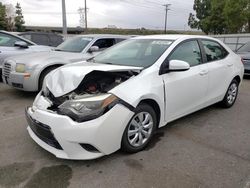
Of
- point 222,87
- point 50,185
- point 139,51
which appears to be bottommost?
point 50,185

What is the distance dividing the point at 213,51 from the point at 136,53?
162 cm

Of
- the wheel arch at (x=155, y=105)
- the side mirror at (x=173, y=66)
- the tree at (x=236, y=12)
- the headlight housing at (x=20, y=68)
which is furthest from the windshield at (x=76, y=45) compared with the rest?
the tree at (x=236, y=12)

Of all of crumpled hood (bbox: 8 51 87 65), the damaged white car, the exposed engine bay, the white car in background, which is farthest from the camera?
the white car in background

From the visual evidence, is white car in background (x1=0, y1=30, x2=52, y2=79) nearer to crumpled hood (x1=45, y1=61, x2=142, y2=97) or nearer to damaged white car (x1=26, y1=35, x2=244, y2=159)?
damaged white car (x1=26, y1=35, x2=244, y2=159)

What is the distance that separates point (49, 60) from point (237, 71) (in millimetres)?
4002

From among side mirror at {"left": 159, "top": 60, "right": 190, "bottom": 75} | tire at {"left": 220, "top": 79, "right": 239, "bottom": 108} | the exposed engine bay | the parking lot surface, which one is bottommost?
the parking lot surface

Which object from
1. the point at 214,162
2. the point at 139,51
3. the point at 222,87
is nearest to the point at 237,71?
the point at 222,87

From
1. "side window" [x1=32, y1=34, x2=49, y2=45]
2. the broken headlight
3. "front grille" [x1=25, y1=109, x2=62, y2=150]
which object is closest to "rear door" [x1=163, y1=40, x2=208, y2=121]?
the broken headlight

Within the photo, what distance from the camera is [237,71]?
5207 mm

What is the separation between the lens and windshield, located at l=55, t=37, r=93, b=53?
6492 mm

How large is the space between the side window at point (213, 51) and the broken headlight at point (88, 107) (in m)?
2.40

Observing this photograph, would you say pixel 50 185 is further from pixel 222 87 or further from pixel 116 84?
pixel 222 87

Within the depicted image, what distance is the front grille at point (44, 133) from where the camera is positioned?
2846 mm

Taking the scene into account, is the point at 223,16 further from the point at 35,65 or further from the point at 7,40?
the point at 35,65
